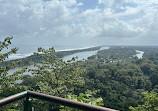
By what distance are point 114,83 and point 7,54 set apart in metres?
44.8

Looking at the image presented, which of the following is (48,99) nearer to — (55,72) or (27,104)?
(27,104)

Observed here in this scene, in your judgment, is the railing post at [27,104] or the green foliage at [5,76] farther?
the green foliage at [5,76]

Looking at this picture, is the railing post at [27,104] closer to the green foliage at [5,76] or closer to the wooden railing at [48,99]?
the wooden railing at [48,99]

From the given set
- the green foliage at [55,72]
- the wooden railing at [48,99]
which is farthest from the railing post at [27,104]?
the green foliage at [55,72]

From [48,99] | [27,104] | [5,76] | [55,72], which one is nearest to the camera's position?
[48,99]

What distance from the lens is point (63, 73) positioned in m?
8.71

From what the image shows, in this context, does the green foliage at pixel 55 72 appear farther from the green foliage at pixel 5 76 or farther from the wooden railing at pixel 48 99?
the wooden railing at pixel 48 99

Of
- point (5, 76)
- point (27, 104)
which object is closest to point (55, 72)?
point (5, 76)

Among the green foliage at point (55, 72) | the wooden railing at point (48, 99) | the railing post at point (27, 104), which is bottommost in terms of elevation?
the green foliage at point (55, 72)

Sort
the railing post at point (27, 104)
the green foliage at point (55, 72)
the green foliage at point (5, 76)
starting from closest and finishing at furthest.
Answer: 1. the railing post at point (27, 104)
2. the green foliage at point (5, 76)
3. the green foliage at point (55, 72)

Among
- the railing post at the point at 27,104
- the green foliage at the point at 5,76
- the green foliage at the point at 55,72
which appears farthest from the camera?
the green foliage at the point at 55,72

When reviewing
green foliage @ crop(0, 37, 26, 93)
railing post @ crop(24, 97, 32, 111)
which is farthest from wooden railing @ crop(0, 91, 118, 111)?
green foliage @ crop(0, 37, 26, 93)

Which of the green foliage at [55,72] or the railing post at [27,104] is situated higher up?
the railing post at [27,104]

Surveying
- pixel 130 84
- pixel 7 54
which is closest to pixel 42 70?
pixel 7 54
